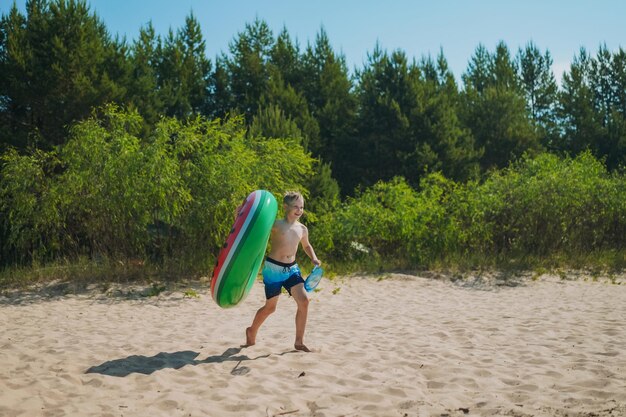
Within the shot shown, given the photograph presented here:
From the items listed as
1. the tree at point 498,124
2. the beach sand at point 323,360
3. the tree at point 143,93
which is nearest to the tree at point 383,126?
the tree at point 498,124

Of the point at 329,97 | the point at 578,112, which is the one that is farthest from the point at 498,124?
the point at 329,97

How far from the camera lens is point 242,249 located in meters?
5.19

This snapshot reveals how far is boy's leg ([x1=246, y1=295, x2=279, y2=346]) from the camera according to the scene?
5.39 m

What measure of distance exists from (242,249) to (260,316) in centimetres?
78

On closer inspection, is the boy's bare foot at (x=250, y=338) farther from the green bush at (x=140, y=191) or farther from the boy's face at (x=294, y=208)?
the green bush at (x=140, y=191)

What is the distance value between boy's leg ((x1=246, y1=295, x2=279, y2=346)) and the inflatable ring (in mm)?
307

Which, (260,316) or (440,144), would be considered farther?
(440,144)

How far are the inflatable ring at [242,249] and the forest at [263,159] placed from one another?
5402 mm

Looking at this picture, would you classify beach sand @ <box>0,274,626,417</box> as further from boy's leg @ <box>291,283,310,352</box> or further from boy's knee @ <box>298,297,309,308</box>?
boy's knee @ <box>298,297,309,308</box>

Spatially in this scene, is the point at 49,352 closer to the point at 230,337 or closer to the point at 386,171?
the point at 230,337

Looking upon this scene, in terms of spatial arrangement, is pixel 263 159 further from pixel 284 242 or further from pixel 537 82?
pixel 537 82

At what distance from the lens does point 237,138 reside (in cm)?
1148

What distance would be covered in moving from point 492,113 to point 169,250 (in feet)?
70.5

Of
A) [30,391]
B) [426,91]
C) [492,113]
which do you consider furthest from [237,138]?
[492,113]
